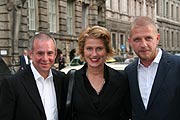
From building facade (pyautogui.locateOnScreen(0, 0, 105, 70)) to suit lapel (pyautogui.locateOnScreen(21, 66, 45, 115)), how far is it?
15983 mm

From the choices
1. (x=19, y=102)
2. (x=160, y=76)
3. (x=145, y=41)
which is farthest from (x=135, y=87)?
(x=19, y=102)

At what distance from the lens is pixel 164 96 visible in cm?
355

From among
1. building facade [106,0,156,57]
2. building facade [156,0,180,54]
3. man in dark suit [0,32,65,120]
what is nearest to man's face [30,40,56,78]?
man in dark suit [0,32,65,120]

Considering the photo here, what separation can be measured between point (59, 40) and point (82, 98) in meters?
21.0

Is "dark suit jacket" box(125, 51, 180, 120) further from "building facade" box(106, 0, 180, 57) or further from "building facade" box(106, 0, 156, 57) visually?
"building facade" box(106, 0, 156, 57)

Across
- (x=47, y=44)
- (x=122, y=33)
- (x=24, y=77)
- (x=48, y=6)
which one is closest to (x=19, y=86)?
(x=24, y=77)

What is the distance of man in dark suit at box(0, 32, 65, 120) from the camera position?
3.47 m

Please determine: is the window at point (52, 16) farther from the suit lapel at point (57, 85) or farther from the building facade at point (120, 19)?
the suit lapel at point (57, 85)

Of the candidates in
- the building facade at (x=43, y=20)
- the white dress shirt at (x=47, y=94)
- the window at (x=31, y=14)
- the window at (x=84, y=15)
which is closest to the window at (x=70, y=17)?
the building facade at (x=43, y=20)

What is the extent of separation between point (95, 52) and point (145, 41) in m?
0.52

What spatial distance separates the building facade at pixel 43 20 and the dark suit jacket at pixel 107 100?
15.9 meters

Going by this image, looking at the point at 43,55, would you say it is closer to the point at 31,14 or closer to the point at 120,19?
the point at 31,14

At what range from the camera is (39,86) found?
3617 millimetres

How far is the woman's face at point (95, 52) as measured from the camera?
149 inches
